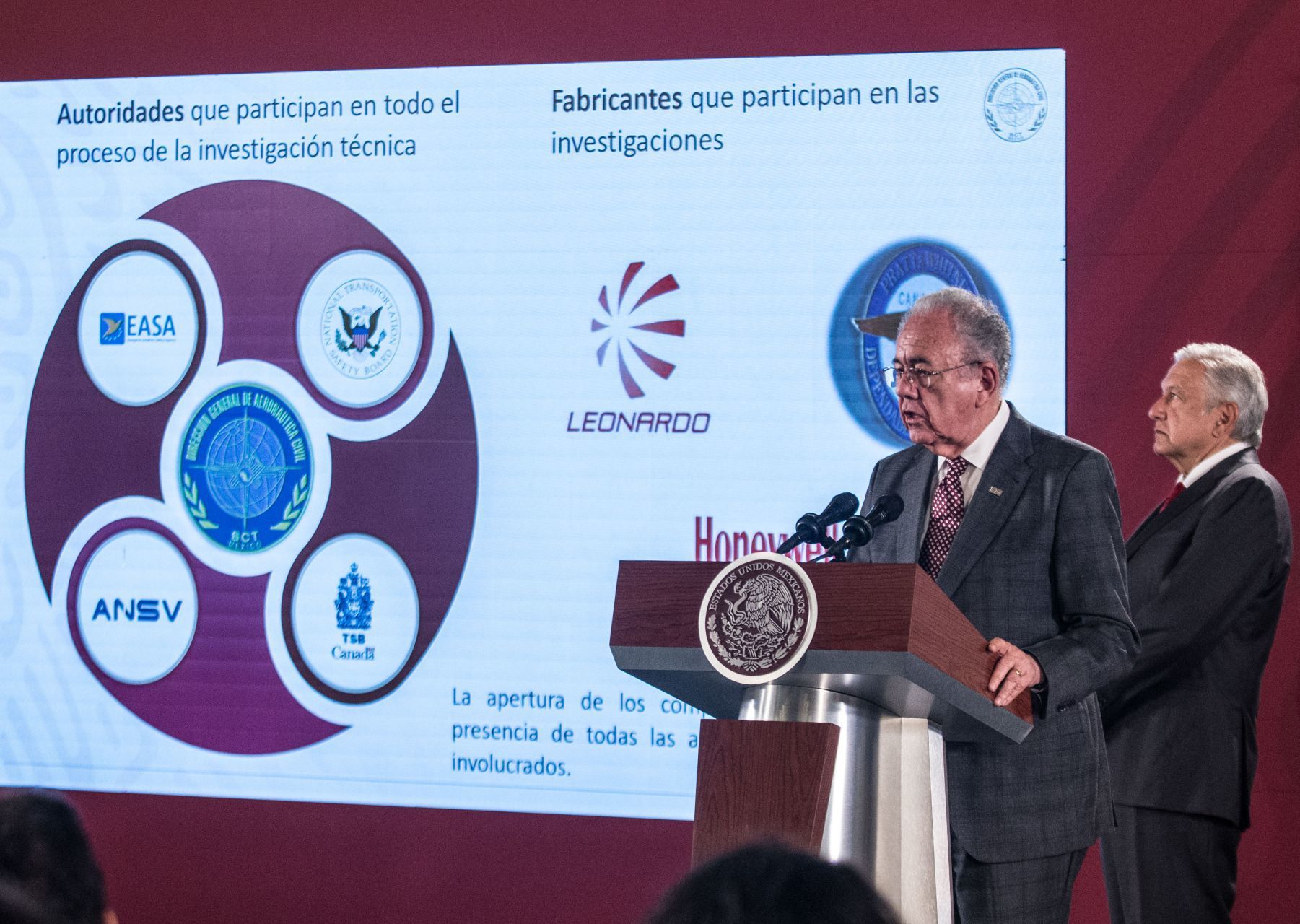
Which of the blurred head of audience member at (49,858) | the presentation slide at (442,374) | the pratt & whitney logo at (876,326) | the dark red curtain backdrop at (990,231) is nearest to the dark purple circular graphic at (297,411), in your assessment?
the presentation slide at (442,374)

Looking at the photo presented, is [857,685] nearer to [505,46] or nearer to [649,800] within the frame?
[649,800]

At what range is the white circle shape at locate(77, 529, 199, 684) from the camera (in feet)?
13.1

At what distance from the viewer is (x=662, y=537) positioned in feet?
12.1

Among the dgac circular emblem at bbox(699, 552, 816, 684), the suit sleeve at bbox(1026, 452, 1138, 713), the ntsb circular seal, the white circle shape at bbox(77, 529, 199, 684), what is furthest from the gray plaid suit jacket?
the white circle shape at bbox(77, 529, 199, 684)

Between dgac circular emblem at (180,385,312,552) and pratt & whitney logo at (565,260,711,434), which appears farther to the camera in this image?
dgac circular emblem at (180,385,312,552)

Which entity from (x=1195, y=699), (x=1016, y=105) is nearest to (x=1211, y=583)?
(x=1195, y=699)

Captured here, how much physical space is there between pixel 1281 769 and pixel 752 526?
1.45m

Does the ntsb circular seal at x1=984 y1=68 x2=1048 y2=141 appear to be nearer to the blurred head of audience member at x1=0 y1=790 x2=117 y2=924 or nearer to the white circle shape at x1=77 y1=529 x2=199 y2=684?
the white circle shape at x1=77 y1=529 x2=199 y2=684

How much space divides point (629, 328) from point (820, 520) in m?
1.83

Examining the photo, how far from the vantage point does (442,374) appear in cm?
385

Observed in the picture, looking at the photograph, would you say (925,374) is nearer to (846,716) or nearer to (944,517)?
(944,517)

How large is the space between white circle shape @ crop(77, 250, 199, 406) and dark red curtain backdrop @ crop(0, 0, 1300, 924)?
597 mm

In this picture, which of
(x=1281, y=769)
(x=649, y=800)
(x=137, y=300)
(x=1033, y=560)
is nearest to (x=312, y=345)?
(x=137, y=300)

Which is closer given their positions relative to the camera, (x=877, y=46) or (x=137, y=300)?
(x=877, y=46)
